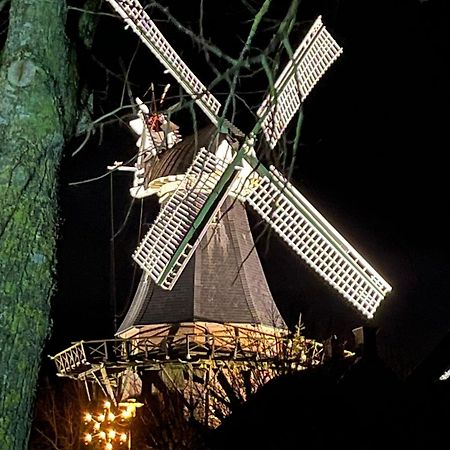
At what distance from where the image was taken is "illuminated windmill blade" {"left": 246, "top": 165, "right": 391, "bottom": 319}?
45.9 ft

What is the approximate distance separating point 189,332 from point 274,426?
26.4 feet

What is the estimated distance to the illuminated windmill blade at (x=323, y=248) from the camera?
1398 cm

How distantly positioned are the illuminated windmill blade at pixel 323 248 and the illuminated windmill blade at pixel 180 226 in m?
0.80

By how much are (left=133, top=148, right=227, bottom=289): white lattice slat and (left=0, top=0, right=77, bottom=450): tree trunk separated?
994 centimetres

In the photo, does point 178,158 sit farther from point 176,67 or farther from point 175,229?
point 176,67

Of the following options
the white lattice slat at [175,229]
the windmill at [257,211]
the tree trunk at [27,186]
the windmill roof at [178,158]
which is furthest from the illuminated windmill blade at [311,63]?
the tree trunk at [27,186]

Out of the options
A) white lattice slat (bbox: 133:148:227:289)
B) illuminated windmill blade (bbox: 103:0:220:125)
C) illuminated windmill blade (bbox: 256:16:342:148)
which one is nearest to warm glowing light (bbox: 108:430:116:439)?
white lattice slat (bbox: 133:148:227:289)

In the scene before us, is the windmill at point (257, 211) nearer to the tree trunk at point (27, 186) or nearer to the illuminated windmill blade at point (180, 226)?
the illuminated windmill blade at point (180, 226)

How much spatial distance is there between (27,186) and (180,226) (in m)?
10.6

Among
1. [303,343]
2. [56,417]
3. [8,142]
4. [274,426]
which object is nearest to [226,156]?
[303,343]

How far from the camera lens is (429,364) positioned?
510cm

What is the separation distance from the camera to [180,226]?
46.0ft

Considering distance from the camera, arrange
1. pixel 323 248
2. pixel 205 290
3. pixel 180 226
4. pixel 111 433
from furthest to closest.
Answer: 1. pixel 205 290
2. pixel 323 248
3. pixel 180 226
4. pixel 111 433

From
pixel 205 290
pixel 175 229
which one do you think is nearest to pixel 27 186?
pixel 175 229
